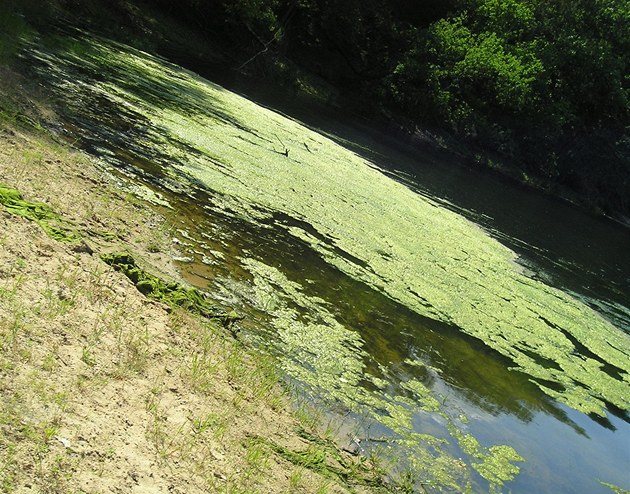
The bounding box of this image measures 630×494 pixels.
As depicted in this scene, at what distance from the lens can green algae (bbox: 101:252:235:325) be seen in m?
3.96

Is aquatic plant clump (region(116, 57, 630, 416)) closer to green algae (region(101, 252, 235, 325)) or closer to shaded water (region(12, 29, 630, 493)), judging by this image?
shaded water (region(12, 29, 630, 493))

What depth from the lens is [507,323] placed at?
7254 millimetres

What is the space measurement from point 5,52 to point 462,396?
711cm

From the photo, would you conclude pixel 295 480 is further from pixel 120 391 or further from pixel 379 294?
pixel 379 294

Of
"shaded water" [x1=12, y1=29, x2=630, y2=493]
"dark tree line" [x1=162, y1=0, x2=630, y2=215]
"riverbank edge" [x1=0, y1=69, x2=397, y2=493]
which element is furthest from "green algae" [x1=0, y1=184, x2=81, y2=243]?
"dark tree line" [x1=162, y1=0, x2=630, y2=215]

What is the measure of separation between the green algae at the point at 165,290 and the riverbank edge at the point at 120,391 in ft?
0.29

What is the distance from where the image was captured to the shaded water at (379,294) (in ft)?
14.5

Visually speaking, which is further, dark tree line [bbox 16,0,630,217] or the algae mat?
dark tree line [bbox 16,0,630,217]

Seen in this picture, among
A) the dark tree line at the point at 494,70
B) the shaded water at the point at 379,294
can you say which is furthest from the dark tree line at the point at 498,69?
the shaded water at the point at 379,294

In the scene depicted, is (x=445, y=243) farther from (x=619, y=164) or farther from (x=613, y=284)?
(x=619, y=164)

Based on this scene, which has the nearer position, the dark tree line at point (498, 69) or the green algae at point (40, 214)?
the green algae at point (40, 214)

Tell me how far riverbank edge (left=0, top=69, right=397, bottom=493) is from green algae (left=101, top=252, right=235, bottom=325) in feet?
0.29

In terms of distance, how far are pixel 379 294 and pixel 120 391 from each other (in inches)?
155

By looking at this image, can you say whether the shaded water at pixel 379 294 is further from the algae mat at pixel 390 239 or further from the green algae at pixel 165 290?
the green algae at pixel 165 290
